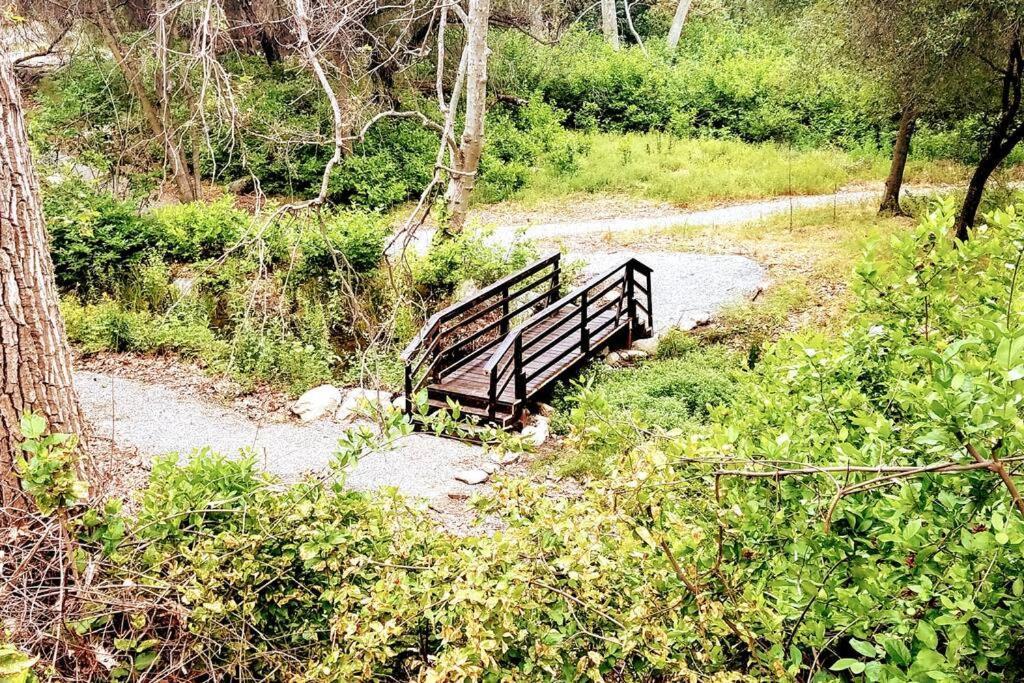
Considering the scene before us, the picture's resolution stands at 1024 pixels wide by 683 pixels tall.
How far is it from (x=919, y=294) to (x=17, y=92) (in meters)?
4.29

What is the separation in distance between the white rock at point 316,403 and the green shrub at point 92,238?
429cm

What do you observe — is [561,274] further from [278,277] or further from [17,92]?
[17,92]

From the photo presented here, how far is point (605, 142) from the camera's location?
836 inches

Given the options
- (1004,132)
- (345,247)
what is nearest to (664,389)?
(345,247)

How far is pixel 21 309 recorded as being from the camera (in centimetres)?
360

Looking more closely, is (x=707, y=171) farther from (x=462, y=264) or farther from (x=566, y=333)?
(x=566, y=333)

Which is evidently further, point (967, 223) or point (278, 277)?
point (967, 223)

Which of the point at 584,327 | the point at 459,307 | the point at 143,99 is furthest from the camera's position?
the point at 143,99

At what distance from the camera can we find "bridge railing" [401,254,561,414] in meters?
9.09

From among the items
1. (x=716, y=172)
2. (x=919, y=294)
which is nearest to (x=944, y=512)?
(x=919, y=294)

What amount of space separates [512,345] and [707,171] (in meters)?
11.8

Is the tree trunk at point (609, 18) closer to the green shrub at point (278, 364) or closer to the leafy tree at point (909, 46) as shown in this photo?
the leafy tree at point (909, 46)

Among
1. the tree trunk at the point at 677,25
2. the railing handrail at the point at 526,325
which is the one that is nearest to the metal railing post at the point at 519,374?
the railing handrail at the point at 526,325

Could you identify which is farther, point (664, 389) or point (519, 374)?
point (664, 389)
